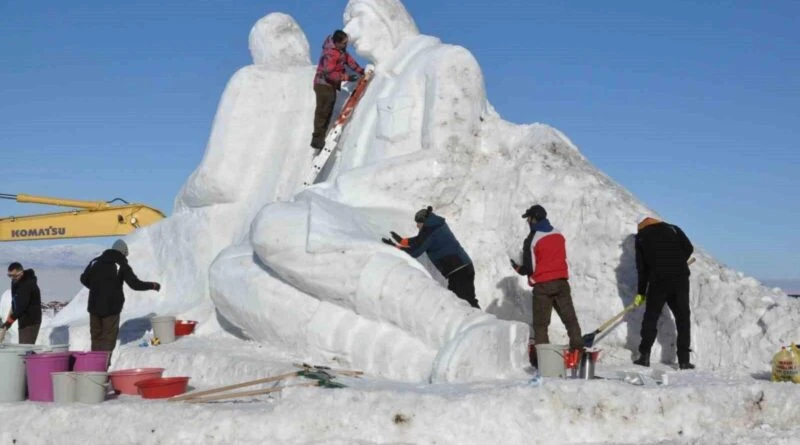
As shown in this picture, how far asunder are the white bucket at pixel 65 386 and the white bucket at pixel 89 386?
30 millimetres

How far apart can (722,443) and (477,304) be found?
3528mm

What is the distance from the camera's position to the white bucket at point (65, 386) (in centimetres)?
737

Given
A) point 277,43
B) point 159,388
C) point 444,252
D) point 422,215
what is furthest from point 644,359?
point 277,43

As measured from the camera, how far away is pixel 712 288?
28.5ft

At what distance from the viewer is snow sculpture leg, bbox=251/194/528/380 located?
7.18 m

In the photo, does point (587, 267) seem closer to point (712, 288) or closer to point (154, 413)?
point (712, 288)

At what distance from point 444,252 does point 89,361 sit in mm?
3329

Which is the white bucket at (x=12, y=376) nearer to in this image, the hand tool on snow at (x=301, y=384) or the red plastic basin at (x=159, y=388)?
the red plastic basin at (x=159, y=388)

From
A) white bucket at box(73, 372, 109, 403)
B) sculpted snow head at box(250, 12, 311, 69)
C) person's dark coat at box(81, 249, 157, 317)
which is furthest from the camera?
sculpted snow head at box(250, 12, 311, 69)

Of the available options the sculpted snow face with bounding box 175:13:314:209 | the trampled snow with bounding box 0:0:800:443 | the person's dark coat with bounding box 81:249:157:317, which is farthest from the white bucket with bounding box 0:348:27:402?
the sculpted snow face with bounding box 175:13:314:209

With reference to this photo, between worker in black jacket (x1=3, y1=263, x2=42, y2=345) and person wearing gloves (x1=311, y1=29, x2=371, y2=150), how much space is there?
3.75 meters

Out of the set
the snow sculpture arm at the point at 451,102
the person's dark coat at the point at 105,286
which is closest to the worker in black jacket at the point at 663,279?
the snow sculpture arm at the point at 451,102

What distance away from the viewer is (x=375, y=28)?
11.1m

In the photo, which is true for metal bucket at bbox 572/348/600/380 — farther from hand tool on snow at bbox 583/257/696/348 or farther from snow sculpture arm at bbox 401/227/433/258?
snow sculpture arm at bbox 401/227/433/258
